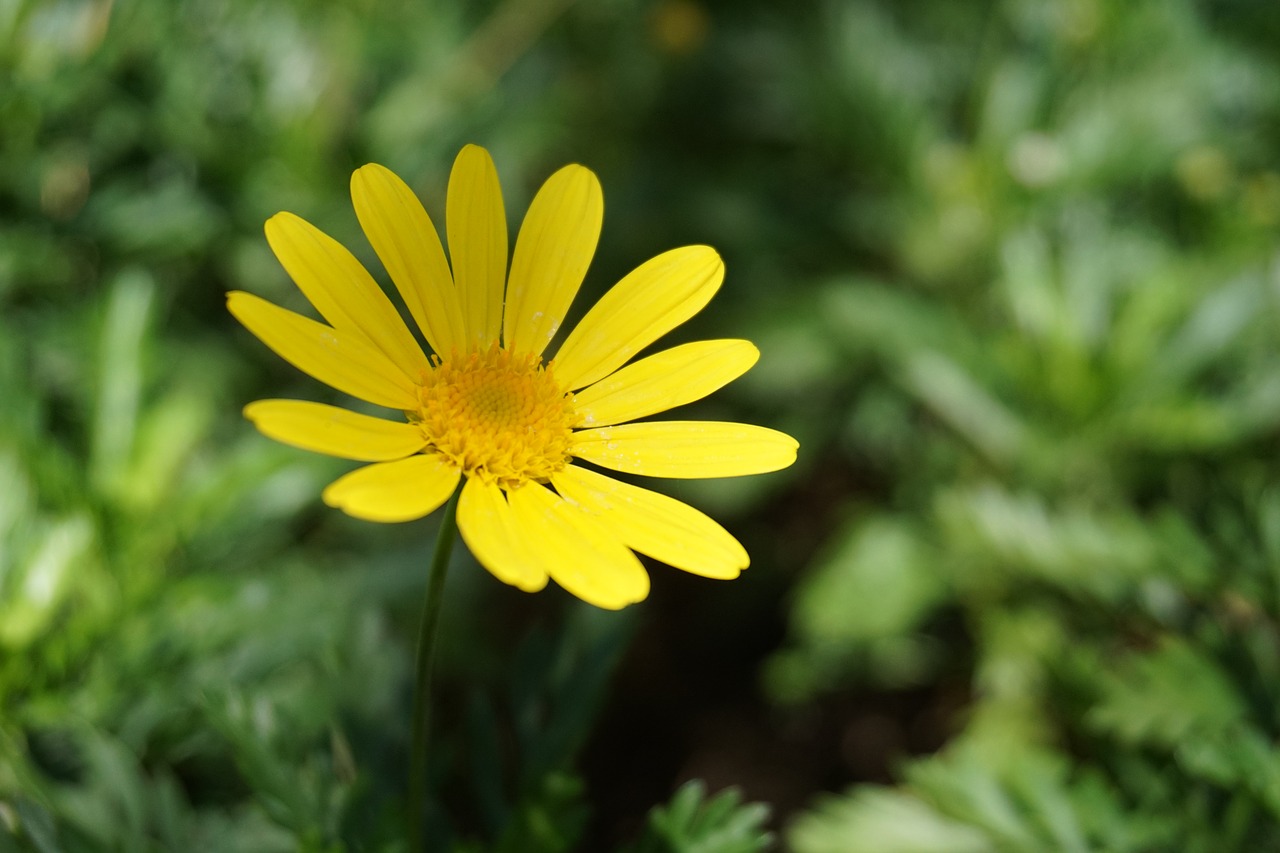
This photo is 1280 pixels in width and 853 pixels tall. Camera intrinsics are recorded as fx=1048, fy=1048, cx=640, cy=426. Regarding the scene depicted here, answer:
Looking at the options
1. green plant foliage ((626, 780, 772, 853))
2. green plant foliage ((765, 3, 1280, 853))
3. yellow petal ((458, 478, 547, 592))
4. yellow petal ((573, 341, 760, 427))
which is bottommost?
green plant foliage ((626, 780, 772, 853))

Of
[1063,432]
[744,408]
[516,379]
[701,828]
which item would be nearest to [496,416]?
[516,379]

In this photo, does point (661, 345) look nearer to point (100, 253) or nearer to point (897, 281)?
point (897, 281)

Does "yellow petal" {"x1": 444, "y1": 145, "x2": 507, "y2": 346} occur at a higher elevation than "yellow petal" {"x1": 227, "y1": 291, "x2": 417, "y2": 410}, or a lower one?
higher

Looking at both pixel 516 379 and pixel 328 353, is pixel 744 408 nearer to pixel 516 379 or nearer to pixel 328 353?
pixel 516 379

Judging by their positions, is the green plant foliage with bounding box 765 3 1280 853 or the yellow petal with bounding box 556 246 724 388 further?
the green plant foliage with bounding box 765 3 1280 853

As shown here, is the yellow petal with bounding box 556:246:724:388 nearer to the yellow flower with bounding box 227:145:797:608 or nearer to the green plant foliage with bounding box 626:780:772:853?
the yellow flower with bounding box 227:145:797:608

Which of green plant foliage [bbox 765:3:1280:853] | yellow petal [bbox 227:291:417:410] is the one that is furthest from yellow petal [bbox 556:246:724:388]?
green plant foliage [bbox 765:3:1280:853]

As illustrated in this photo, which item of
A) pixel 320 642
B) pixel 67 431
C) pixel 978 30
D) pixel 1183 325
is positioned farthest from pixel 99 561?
pixel 978 30
